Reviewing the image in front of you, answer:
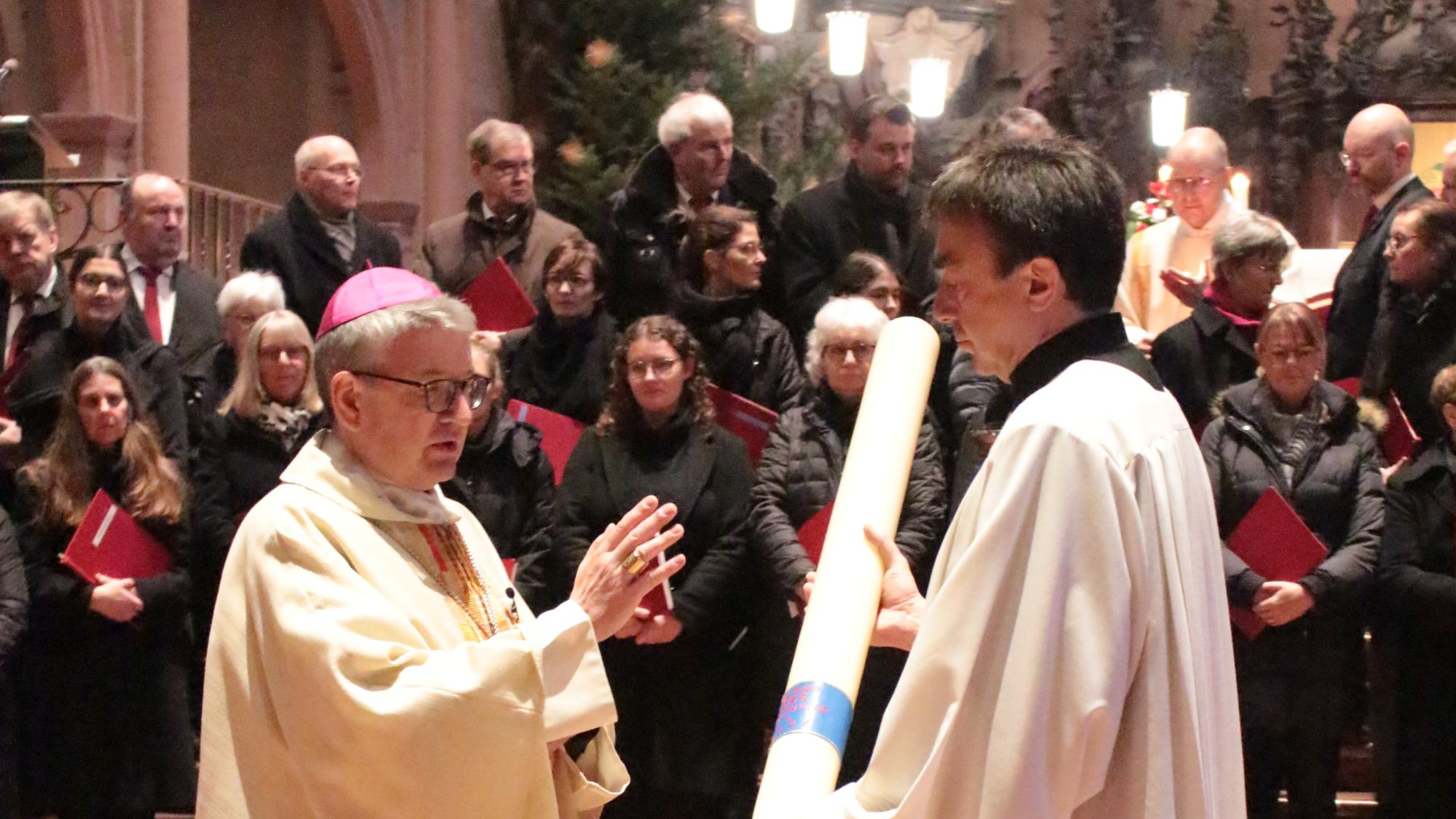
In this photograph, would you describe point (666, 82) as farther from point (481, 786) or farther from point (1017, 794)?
point (1017, 794)

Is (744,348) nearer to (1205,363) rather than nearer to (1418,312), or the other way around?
(1205,363)

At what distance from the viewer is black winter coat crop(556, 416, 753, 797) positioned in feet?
18.2

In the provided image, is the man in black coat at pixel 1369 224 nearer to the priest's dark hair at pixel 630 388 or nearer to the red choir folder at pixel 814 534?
the red choir folder at pixel 814 534

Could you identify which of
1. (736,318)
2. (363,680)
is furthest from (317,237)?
(363,680)

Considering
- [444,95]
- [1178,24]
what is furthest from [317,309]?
[1178,24]

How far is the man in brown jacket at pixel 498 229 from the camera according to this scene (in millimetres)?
6812

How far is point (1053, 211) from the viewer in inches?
92.0

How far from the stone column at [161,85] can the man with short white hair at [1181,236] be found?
4612mm

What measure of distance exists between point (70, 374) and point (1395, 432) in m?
4.52

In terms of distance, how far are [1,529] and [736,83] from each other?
6.15 m

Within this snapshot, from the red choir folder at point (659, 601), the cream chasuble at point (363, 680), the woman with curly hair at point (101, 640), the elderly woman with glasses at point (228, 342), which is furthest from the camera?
the elderly woman with glasses at point (228, 342)

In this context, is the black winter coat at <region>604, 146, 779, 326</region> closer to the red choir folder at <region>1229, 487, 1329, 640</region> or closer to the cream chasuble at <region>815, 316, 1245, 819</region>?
the red choir folder at <region>1229, 487, 1329, 640</region>

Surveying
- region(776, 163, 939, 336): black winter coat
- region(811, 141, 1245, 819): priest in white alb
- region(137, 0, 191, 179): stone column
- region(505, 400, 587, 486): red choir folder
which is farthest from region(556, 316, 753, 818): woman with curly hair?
region(137, 0, 191, 179): stone column

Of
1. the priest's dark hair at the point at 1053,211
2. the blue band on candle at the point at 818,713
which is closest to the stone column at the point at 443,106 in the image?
the blue band on candle at the point at 818,713
